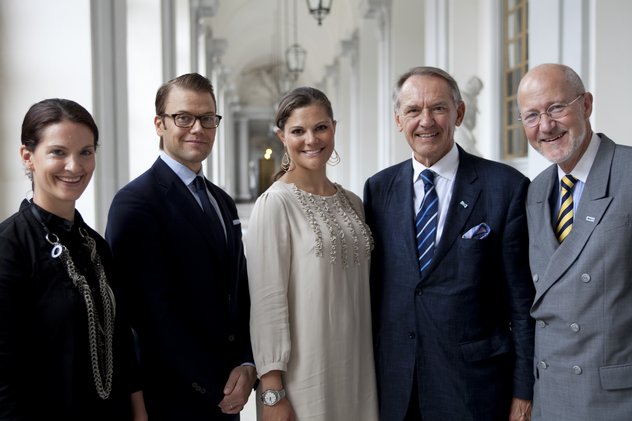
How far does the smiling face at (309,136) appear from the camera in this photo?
7.95 feet

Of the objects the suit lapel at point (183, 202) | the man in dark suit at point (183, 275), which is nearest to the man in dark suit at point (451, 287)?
the man in dark suit at point (183, 275)

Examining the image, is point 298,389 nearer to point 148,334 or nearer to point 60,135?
point 148,334

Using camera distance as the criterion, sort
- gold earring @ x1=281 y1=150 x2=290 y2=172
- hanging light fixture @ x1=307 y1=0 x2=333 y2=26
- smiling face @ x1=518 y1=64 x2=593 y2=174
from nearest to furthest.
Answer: smiling face @ x1=518 y1=64 x2=593 y2=174
gold earring @ x1=281 y1=150 x2=290 y2=172
hanging light fixture @ x1=307 y1=0 x2=333 y2=26

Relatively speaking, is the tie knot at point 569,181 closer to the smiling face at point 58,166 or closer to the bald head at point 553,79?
the bald head at point 553,79

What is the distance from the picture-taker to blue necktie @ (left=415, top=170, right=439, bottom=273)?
2.40m

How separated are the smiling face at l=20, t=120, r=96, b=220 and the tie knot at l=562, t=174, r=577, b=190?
1673 millimetres

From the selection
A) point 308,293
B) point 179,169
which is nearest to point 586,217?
point 308,293

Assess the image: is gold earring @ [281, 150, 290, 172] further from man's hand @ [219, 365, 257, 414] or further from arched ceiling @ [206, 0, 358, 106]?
arched ceiling @ [206, 0, 358, 106]

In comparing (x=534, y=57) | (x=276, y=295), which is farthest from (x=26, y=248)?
(x=534, y=57)

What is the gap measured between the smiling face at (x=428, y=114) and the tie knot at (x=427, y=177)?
67 millimetres

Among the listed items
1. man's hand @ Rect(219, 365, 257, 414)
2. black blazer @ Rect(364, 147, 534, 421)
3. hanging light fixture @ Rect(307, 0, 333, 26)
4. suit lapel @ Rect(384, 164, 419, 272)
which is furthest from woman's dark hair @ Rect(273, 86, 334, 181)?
hanging light fixture @ Rect(307, 0, 333, 26)

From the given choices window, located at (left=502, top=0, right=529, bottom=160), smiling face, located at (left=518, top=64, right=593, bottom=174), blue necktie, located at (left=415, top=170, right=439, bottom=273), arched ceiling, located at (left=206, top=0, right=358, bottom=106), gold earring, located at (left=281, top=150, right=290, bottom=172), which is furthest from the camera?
arched ceiling, located at (left=206, top=0, right=358, bottom=106)

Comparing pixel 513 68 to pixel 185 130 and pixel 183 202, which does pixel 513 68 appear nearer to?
pixel 185 130

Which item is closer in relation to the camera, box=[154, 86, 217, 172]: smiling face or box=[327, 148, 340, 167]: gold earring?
box=[154, 86, 217, 172]: smiling face
